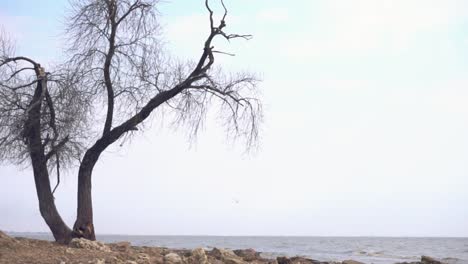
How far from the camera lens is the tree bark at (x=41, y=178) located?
1311cm

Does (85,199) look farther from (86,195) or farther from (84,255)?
(84,255)

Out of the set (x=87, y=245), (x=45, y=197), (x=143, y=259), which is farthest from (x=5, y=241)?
(x=45, y=197)

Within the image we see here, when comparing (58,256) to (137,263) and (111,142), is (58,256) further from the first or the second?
(111,142)

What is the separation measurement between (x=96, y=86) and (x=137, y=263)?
4.95 meters

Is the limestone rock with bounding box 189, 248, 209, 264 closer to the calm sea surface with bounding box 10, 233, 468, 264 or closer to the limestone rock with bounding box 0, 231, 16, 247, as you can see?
the limestone rock with bounding box 0, 231, 16, 247

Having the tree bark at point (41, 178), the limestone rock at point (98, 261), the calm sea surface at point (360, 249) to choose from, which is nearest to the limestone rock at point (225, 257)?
the limestone rock at point (98, 261)

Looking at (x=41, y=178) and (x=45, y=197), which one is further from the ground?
(x=41, y=178)

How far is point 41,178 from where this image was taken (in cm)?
1346

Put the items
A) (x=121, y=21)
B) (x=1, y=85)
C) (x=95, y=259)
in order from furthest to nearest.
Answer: (x=121, y=21) < (x=1, y=85) < (x=95, y=259)

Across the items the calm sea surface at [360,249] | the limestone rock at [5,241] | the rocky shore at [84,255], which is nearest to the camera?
the rocky shore at [84,255]

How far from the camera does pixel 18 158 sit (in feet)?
46.4

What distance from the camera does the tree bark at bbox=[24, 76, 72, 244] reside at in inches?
516

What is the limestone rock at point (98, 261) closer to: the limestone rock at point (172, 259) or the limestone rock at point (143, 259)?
the limestone rock at point (143, 259)

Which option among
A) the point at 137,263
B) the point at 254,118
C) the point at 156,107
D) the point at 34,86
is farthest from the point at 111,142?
the point at 137,263
